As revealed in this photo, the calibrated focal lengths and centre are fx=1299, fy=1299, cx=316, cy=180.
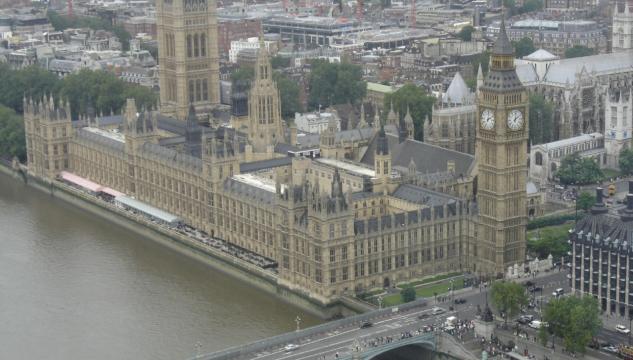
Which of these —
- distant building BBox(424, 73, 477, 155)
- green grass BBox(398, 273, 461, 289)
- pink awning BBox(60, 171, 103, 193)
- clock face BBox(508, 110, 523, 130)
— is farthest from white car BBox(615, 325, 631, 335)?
pink awning BBox(60, 171, 103, 193)

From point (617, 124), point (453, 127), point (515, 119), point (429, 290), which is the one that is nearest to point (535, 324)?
point (429, 290)

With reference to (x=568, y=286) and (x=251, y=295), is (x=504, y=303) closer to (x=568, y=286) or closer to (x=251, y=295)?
(x=568, y=286)

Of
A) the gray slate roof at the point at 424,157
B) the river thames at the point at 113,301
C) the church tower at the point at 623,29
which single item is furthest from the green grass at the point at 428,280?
the church tower at the point at 623,29

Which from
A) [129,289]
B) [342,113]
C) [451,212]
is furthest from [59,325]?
[342,113]

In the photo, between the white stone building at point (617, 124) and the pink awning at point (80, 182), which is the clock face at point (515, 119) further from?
the pink awning at point (80, 182)

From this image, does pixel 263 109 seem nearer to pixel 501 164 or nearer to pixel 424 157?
pixel 424 157
